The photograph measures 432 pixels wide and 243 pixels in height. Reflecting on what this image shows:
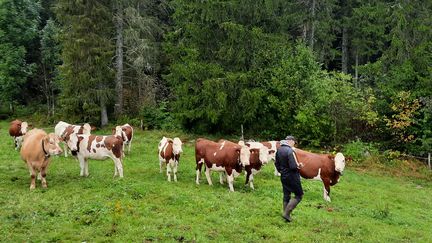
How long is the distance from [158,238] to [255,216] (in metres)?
3.17

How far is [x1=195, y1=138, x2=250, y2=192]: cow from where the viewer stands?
52.3 ft

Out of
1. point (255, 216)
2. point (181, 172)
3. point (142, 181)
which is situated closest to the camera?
point (255, 216)

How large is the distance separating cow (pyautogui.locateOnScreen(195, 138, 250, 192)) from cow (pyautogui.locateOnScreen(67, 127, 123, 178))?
A: 9.31 feet

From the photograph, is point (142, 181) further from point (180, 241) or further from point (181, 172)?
point (180, 241)

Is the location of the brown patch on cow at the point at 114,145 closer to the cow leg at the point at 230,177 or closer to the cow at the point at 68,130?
the cow leg at the point at 230,177

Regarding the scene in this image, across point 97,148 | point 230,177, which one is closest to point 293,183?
point 230,177

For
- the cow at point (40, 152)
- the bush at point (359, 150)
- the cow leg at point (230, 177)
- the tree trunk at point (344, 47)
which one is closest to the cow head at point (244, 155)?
the cow leg at point (230, 177)

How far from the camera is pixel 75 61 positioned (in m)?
33.4

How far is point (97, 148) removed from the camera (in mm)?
16469

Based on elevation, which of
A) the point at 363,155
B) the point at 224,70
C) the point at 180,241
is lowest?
the point at 363,155

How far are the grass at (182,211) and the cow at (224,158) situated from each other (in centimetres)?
62

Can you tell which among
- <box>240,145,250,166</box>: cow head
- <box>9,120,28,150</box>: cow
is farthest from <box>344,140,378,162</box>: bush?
<box>9,120,28,150</box>: cow

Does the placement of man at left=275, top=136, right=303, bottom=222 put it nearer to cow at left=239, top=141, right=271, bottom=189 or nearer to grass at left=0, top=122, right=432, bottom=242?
grass at left=0, top=122, right=432, bottom=242

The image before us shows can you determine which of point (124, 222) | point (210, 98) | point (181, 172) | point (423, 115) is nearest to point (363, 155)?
point (423, 115)
